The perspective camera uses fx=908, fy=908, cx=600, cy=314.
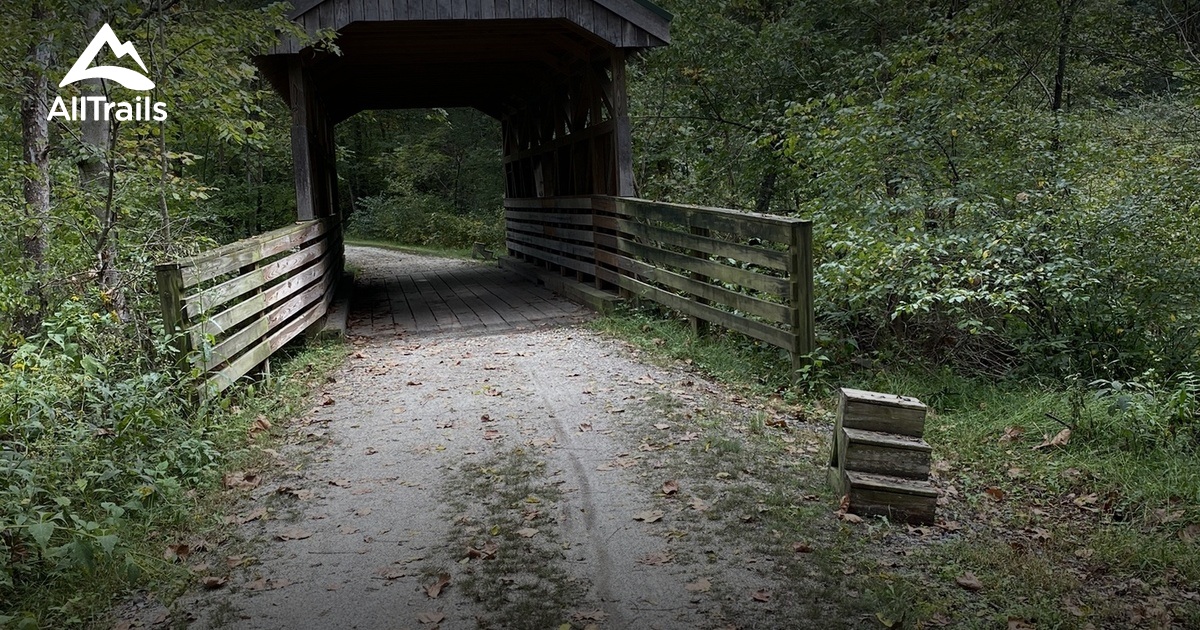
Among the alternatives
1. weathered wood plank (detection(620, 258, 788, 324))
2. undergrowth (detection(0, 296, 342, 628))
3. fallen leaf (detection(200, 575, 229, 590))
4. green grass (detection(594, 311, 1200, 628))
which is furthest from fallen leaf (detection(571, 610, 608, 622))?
weathered wood plank (detection(620, 258, 788, 324))

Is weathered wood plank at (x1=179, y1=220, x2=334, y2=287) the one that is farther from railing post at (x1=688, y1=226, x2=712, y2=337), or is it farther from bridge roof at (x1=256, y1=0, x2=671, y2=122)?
railing post at (x1=688, y1=226, x2=712, y2=337)

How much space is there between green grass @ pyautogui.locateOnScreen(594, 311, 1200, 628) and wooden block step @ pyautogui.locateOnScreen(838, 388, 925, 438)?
412 mm

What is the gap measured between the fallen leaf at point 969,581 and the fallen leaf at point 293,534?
9.70 feet

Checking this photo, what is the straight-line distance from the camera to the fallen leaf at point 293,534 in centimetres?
437

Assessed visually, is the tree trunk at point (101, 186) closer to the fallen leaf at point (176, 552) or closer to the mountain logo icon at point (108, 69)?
the mountain logo icon at point (108, 69)

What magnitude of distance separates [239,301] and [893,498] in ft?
17.5

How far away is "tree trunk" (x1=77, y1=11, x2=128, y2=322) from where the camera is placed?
7.03 meters

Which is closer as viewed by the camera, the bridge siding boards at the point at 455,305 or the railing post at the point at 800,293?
the railing post at the point at 800,293

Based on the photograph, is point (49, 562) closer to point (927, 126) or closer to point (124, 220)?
point (124, 220)

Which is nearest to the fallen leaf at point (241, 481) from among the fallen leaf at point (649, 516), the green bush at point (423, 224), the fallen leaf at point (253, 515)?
the fallen leaf at point (253, 515)

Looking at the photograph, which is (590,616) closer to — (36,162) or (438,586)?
(438,586)

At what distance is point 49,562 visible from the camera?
A: 3.91 meters

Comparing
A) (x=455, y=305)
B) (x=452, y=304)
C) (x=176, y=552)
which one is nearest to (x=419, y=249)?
(x=452, y=304)

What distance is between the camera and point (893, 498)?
4.31 m
